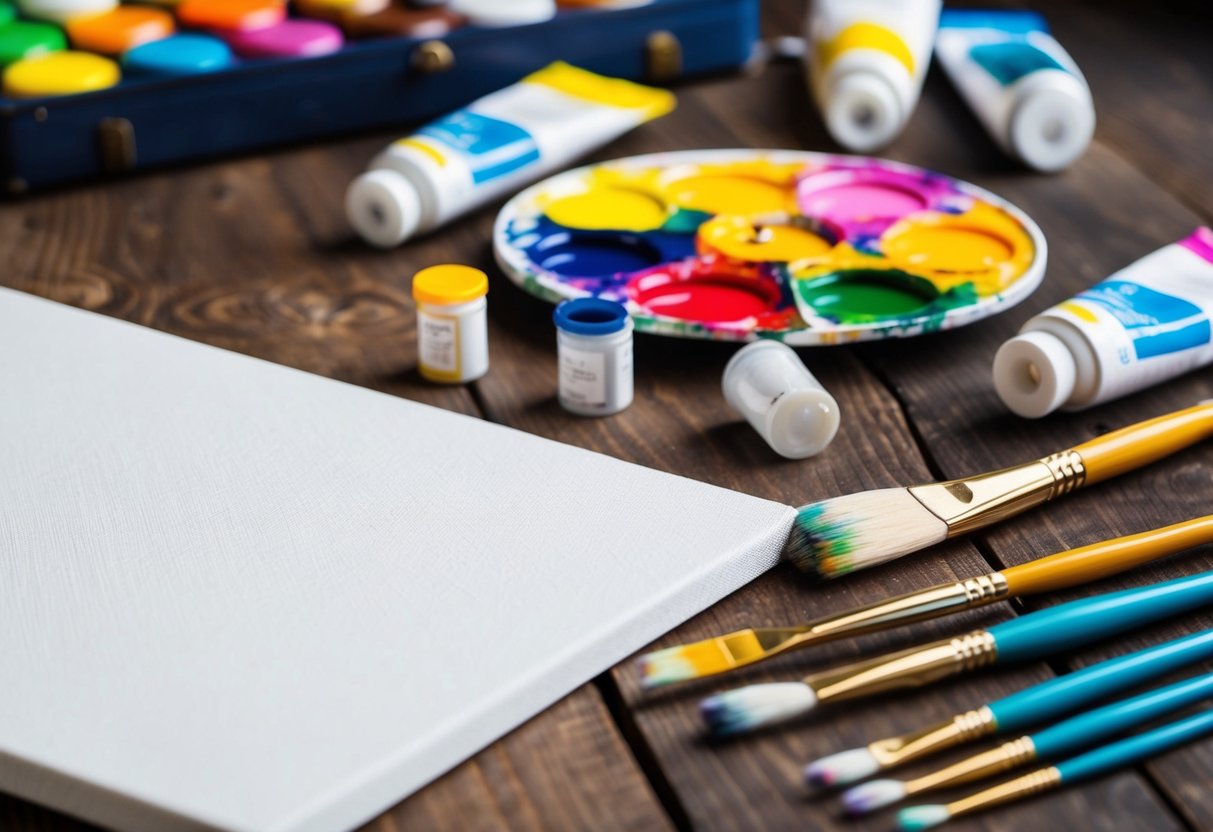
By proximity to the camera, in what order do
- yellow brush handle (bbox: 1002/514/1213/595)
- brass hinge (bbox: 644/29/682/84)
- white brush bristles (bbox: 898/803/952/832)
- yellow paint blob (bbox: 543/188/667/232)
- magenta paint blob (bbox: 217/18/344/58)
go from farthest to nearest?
1. brass hinge (bbox: 644/29/682/84)
2. magenta paint blob (bbox: 217/18/344/58)
3. yellow paint blob (bbox: 543/188/667/232)
4. yellow brush handle (bbox: 1002/514/1213/595)
5. white brush bristles (bbox: 898/803/952/832)

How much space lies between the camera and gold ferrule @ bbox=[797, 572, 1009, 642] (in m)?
0.61

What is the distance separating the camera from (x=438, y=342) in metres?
0.84

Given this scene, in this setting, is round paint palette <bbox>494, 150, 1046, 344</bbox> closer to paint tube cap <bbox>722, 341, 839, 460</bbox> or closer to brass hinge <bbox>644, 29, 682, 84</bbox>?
paint tube cap <bbox>722, 341, 839, 460</bbox>

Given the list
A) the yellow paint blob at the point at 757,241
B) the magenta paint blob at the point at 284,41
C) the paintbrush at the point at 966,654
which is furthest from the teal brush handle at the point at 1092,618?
the magenta paint blob at the point at 284,41

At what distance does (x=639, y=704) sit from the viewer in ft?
1.96

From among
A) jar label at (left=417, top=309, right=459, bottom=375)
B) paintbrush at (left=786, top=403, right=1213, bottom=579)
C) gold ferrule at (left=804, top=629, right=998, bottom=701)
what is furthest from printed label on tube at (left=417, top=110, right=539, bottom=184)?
gold ferrule at (left=804, top=629, right=998, bottom=701)

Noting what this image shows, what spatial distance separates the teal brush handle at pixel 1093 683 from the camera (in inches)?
22.2

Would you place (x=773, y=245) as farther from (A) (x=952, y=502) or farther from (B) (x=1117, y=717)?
(B) (x=1117, y=717)

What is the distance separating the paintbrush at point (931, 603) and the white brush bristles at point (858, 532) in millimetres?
31

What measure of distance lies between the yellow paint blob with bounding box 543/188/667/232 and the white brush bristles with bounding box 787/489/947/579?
0.34 m

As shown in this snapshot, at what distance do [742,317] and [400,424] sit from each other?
232 mm

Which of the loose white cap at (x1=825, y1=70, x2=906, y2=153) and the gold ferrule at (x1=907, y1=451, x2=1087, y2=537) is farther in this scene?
the loose white cap at (x1=825, y1=70, x2=906, y2=153)

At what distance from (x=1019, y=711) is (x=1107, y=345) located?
0.99 ft

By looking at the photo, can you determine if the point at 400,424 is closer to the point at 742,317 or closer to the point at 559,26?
the point at 742,317
